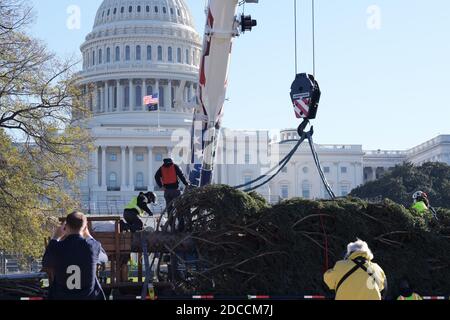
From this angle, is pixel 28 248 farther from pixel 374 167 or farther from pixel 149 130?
pixel 374 167

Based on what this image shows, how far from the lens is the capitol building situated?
15288 cm

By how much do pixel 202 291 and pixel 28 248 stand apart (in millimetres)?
18410

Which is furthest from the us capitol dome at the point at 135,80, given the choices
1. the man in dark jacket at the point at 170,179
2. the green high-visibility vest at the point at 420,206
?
the green high-visibility vest at the point at 420,206

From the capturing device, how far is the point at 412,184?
112m

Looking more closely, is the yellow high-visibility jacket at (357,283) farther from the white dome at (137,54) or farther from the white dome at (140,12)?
the white dome at (140,12)

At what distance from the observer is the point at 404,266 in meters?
17.5

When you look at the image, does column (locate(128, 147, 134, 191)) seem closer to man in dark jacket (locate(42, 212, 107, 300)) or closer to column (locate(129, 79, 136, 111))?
column (locate(129, 79, 136, 111))

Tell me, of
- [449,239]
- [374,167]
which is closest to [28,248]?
[449,239]

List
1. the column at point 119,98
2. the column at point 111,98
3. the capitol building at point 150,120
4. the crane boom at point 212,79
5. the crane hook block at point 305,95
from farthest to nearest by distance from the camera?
the column at point 111,98, the column at point 119,98, the capitol building at point 150,120, the crane boom at point 212,79, the crane hook block at point 305,95

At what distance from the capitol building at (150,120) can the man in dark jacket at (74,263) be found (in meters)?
134

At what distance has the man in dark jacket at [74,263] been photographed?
34.9 ft

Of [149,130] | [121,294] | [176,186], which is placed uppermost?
[149,130]

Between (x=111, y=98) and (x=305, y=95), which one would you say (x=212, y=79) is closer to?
(x=305, y=95)
